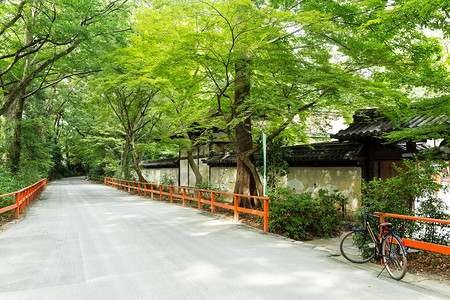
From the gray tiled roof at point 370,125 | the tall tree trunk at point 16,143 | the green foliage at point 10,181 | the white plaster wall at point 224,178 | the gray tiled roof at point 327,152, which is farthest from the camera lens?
the tall tree trunk at point 16,143

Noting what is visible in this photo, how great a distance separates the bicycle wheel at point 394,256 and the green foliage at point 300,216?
275cm

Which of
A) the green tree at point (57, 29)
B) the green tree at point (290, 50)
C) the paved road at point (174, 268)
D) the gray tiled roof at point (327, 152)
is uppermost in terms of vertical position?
the green tree at point (57, 29)

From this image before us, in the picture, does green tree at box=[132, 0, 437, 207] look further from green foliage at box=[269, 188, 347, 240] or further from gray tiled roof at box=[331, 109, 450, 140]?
green foliage at box=[269, 188, 347, 240]

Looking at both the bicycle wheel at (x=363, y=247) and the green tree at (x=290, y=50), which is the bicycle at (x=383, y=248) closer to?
the bicycle wheel at (x=363, y=247)

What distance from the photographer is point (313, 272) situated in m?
5.10

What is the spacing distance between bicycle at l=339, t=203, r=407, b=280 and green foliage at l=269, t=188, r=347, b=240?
1.74 meters

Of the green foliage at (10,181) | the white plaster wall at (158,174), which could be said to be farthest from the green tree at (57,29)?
the white plaster wall at (158,174)

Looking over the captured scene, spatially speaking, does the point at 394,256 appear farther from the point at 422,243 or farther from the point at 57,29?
the point at 57,29

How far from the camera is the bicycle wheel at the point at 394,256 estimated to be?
4.70 metres

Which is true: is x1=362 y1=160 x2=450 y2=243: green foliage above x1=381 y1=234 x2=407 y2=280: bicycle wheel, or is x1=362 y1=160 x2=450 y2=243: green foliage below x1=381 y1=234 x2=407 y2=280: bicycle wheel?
above

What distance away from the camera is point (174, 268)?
205 inches

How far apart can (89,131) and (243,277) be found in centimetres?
4021

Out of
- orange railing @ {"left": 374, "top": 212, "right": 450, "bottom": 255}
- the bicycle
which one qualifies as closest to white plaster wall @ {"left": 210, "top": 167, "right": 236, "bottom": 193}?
the bicycle

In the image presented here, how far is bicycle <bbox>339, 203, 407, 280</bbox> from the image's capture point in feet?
15.8
